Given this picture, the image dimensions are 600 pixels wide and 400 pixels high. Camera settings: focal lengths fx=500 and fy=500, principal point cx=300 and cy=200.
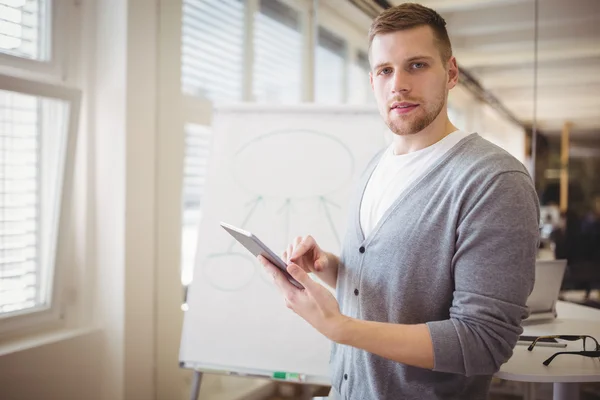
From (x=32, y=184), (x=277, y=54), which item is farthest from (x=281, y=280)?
(x=277, y=54)

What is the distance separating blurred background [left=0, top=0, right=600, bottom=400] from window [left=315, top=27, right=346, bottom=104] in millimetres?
535

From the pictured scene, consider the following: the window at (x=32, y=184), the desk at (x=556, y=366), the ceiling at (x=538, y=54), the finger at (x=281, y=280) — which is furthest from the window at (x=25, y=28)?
the ceiling at (x=538, y=54)

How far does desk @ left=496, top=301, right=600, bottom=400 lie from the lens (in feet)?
4.03

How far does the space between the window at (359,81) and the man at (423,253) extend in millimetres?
2755

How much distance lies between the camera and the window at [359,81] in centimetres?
396

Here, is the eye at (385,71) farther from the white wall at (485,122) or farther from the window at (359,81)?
the window at (359,81)

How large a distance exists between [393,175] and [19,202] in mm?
1433

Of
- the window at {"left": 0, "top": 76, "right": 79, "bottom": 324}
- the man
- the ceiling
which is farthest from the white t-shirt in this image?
the ceiling

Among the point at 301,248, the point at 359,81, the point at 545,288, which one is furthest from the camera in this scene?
the point at 359,81

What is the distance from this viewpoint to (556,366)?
129 centimetres

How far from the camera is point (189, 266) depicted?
99.9 inches

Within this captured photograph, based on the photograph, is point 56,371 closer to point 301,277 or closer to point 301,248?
point 301,248

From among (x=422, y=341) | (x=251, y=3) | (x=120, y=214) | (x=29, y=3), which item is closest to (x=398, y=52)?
(x=422, y=341)

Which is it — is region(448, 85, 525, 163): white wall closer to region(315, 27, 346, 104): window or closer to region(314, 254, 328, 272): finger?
region(315, 27, 346, 104): window
